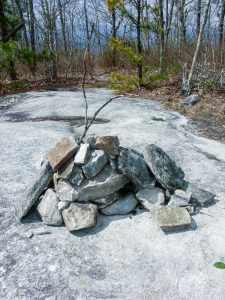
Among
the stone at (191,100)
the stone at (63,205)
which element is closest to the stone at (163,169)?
the stone at (63,205)

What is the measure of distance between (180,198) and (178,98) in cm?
473

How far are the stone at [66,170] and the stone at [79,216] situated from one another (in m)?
0.24

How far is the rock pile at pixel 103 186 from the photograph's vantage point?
2658mm

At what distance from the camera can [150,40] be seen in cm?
1325

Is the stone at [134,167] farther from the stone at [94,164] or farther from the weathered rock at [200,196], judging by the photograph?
the weathered rock at [200,196]

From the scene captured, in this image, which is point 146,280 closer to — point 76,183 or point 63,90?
point 76,183

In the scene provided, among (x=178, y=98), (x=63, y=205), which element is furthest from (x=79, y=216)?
(x=178, y=98)

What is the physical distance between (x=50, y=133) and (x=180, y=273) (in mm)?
2840

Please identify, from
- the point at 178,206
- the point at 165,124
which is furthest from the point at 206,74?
the point at 178,206

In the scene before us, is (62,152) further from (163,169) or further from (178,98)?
(178,98)

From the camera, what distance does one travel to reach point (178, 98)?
719 centimetres

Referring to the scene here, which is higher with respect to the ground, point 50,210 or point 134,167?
point 134,167

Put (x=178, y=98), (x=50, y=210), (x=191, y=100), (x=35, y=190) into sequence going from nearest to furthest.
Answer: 1. (x=50, y=210)
2. (x=35, y=190)
3. (x=191, y=100)
4. (x=178, y=98)

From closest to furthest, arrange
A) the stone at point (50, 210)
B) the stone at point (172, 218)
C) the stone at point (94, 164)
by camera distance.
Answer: the stone at point (172, 218) → the stone at point (50, 210) → the stone at point (94, 164)
